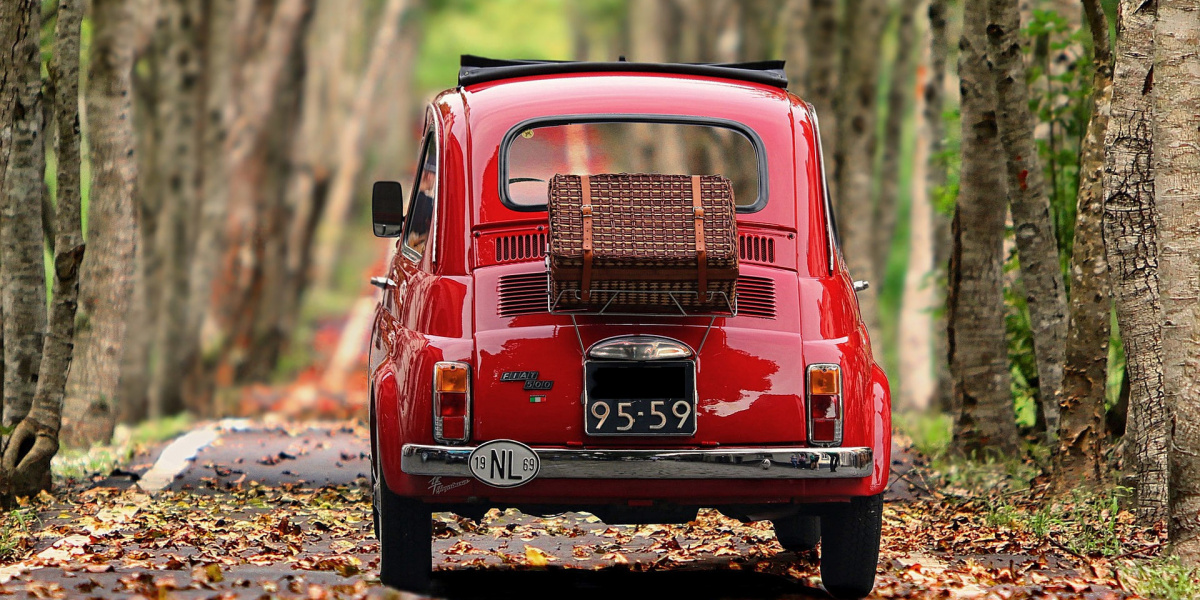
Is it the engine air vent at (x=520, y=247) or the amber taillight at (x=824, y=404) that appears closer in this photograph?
the amber taillight at (x=824, y=404)

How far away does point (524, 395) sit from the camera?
285 inches

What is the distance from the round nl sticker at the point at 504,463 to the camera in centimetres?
714

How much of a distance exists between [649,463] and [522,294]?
90cm

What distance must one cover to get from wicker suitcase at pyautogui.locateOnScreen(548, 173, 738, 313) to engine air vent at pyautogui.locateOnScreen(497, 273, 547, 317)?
0.13m

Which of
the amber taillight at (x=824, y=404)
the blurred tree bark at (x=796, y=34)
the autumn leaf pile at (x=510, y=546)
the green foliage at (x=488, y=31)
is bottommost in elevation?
the autumn leaf pile at (x=510, y=546)

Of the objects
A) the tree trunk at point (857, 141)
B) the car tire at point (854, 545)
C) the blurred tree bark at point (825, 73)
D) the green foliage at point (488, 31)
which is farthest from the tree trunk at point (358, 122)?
the car tire at point (854, 545)

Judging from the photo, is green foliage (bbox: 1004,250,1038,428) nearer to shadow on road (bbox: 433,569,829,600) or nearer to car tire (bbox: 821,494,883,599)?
shadow on road (bbox: 433,569,829,600)

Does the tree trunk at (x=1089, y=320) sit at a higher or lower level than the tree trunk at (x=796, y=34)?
lower

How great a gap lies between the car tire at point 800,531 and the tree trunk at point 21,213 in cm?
498

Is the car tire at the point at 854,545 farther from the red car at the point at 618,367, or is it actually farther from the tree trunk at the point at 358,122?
the tree trunk at the point at 358,122

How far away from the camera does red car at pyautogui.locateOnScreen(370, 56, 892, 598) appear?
7230mm

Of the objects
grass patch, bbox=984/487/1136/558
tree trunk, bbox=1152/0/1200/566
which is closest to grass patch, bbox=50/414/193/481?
grass patch, bbox=984/487/1136/558

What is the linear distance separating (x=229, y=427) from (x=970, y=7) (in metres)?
8.31

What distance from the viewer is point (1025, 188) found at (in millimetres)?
11414
